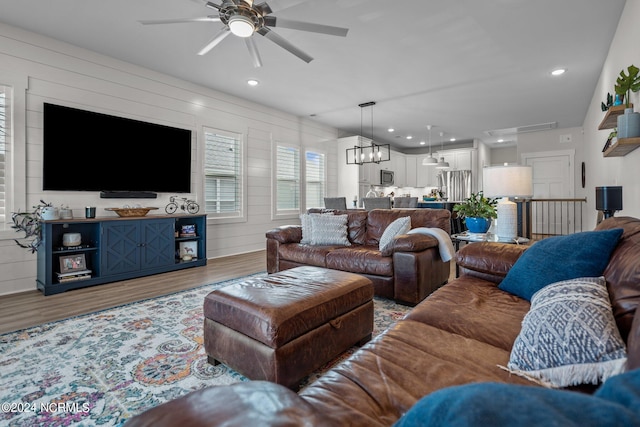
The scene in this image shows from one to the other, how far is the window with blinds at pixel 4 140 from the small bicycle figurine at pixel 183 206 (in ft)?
5.59

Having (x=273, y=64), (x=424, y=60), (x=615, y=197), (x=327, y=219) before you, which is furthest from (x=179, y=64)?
(x=615, y=197)

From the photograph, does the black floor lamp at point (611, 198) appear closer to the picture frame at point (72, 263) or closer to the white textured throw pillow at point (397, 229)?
the white textured throw pillow at point (397, 229)

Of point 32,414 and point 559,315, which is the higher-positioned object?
point 559,315

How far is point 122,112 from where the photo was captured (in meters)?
4.16

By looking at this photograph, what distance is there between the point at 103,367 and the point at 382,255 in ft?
7.57

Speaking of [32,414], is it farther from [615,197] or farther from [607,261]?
[615,197]

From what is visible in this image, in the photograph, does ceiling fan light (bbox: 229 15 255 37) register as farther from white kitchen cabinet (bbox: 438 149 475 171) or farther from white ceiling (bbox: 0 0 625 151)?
white kitchen cabinet (bbox: 438 149 475 171)

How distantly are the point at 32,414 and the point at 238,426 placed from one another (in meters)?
1.50

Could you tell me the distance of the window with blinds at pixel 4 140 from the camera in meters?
3.28

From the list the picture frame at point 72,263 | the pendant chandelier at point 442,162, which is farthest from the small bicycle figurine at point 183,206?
the pendant chandelier at point 442,162

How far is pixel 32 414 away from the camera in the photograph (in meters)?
1.48

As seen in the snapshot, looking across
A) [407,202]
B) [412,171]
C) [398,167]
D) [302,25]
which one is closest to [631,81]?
[302,25]

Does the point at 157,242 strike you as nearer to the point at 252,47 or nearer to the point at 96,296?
the point at 96,296

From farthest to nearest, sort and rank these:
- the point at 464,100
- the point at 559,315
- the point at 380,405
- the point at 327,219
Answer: the point at 464,100, the point at 327,219, the point at 559,315, the point at 380,405
